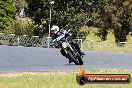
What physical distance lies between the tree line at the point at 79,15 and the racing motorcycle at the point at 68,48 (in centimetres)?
3095

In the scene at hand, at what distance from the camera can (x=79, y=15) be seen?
54188mm

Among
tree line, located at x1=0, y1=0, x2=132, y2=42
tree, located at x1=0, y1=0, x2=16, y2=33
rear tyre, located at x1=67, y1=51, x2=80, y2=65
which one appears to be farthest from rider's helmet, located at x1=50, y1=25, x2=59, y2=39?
tree, located at x1=0, y1=0, x2=16, y2=33

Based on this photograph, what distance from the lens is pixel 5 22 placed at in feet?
170

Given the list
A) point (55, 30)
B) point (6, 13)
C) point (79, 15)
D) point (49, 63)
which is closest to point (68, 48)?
point (55, 30)

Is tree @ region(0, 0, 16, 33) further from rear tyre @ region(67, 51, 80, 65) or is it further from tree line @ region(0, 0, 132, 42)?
rear tyre @ region(67, 51, 80, 65)

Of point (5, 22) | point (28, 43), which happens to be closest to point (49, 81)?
point (28, 43)

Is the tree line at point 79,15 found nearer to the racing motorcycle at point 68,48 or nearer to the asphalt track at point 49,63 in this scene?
the asphalt track at point 49,63

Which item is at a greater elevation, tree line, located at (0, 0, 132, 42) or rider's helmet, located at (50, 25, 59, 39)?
rider's helmet, located at (50, 25, 59, 39)

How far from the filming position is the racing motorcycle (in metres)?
19.6

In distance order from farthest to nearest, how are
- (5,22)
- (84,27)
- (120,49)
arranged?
(84,27), (5,22), (120,49)

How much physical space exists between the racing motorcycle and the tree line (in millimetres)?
30951

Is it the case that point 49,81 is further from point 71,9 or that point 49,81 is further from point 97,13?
point 97,13

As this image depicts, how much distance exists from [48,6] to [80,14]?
4023 mm

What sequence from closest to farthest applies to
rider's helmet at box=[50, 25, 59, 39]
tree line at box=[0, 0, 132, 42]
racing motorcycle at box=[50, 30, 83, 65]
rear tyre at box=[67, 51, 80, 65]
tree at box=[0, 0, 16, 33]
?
1. rider's helmet at box=[50, 25, 59, 39]
2. racing motorcycle at box=[50, 30, 83, 65]
3. rear tyre at box=[67, 51, 80, 65]
4. tree at box=[0, 0, 16, 33]
5. tree line at box=[0, 0, 132, 42]
